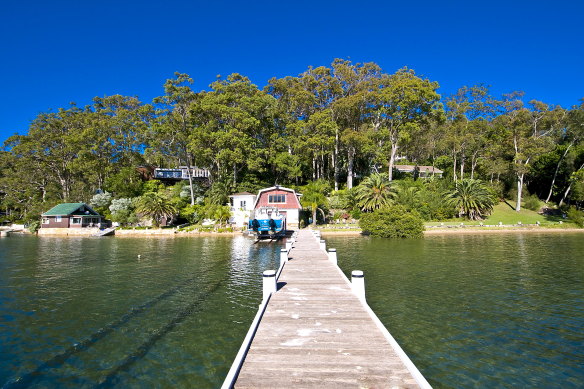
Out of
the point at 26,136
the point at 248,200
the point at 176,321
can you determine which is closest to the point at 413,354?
the point at 176,321

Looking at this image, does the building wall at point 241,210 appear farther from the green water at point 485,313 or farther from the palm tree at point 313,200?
the green water at point 485,313

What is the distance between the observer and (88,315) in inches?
483

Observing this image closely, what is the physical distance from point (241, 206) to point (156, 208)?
11976 millimetres

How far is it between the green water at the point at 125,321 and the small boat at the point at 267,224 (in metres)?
12.1

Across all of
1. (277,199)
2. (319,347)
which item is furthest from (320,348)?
(277,199)

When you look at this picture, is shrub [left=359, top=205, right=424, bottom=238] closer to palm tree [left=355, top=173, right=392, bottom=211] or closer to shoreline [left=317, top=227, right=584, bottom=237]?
shoreline [left=317, top=227, right=584, bottom=237]

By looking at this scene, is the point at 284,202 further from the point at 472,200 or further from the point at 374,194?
the point at 472,200

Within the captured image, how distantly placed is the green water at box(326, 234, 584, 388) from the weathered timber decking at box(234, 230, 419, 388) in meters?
1.84

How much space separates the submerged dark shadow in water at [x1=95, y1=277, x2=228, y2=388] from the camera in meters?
7.70

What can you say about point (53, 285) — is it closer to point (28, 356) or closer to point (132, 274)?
point (132, 274)

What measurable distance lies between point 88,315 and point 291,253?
11544mm

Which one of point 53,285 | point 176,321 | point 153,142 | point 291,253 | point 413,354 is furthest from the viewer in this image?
point 153,142

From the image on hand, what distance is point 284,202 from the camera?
4434 cm

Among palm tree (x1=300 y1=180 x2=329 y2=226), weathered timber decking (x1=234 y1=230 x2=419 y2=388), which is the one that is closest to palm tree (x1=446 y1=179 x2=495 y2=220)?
palm tree (x1=300 y1=180 x2=329 y2=226)
